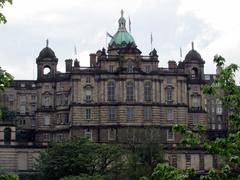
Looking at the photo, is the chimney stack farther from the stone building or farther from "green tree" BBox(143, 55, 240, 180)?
"green tree" BBox(143, 55, 240, 180)

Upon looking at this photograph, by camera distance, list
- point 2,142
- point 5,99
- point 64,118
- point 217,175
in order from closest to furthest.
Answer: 1. point 217,175
2. point 2,142
3. point 64,118
4. point 5,99

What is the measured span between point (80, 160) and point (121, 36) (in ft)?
118

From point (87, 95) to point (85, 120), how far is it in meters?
3.70

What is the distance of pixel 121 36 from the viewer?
110875 mm

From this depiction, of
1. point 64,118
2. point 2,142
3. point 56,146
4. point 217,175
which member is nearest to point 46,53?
point 64,118

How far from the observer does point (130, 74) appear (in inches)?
3954

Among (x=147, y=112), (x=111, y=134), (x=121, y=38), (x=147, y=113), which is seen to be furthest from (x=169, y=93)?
(x=121, y=38)

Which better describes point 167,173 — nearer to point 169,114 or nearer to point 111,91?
point 111,91

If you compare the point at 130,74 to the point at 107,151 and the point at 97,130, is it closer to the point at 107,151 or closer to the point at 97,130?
the point at 97,130

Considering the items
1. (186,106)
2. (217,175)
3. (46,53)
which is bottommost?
(217,175)

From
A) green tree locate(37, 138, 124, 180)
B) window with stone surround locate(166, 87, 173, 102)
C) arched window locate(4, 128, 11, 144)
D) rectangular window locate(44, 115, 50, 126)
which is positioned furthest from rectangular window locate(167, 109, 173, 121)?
arched window locate(4, 128, 11, 144)

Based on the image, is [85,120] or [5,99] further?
[5,99]

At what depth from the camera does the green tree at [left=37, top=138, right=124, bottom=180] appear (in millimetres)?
78875

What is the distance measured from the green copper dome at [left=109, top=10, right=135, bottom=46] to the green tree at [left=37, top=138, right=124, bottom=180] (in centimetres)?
2956
